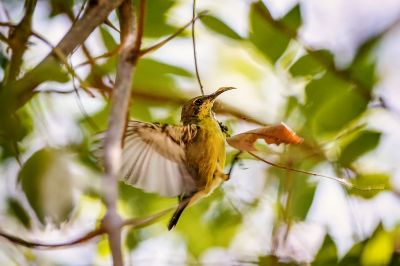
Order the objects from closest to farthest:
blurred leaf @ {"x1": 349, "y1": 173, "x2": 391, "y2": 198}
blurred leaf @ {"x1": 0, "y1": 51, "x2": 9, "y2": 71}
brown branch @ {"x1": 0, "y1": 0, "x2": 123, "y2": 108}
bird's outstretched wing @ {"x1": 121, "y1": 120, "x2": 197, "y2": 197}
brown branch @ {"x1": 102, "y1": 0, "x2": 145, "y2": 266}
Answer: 1. brown branch @ {"x1": 102, "y1": 0, "x2": 145, "y2": 266}
2. brown branch @ {"x1": 0, "y1": 0, "x2": 123, "y2": 108}
3. blurred leaf @ {"x1": 0, "y1": 51, "x2": 9, "y2": 71}
4. bird's outstretched wing @ {"x1": 121, "y1": 120, "x2": 197, "y2": 197}
5. blurred leaf @ {"x1": 349, "y1": 173, "x2": 391, "y2": 198}

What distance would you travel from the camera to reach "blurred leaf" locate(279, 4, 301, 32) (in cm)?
227

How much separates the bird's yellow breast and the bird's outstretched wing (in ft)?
0.19

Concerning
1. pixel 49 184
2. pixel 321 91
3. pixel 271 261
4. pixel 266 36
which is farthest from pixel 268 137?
pixel 49 184

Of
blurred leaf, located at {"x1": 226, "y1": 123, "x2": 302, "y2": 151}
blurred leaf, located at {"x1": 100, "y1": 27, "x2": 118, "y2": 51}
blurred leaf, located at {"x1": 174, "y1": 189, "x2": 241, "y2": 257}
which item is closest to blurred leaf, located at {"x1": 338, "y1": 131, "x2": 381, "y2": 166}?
blurred leaf, located at {"x1": 174, "y1": 189, "x2": 241, "y2": 257}

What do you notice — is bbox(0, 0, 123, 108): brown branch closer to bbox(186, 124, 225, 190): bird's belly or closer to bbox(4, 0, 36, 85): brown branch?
bbox(4, 0, 36, 85): brown branch

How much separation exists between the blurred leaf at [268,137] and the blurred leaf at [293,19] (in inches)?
23.6

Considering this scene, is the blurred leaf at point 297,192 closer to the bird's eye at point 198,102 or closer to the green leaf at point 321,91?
the green leaf at point 321,91

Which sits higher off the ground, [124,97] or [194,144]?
[124,97]

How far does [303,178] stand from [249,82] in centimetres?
82

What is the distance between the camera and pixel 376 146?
2.31m

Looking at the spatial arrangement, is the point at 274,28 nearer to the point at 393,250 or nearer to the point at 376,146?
the point at 376,146

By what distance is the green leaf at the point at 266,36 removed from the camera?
7.59 feet

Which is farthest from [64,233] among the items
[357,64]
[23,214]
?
[357,64]

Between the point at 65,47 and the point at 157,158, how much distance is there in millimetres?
912
